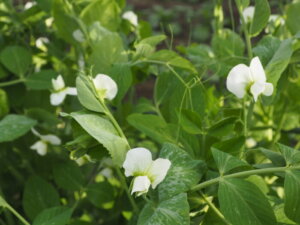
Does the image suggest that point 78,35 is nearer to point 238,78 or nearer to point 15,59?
point 15,59

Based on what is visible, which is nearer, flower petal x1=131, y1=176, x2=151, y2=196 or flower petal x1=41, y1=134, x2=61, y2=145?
flower petal x1=131, y1=176, x2=151, y2=196

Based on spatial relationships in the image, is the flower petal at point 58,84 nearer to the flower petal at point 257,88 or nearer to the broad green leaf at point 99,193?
the broad green leaf at point 99,193

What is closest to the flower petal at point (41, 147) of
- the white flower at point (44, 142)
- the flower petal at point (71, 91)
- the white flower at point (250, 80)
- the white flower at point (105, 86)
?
the white flower at point (44, 142)

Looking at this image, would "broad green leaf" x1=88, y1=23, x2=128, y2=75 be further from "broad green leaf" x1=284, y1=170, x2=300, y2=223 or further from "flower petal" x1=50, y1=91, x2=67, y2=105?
"broad green leaf" x1=284, y1=170, x2=300, y2=223

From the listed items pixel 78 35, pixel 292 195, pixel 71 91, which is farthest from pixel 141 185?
pixel 78 35

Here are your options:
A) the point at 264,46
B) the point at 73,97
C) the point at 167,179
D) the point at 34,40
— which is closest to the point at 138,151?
the point at 167,179

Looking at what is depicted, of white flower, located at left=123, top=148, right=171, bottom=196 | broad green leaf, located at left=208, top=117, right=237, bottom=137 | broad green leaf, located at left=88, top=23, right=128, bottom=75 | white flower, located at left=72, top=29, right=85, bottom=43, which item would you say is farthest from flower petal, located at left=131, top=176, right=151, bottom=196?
white flower, located at left=72, top=29, right=85, bottom=43

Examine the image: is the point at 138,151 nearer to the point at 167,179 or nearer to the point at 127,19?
the point at 167,179
